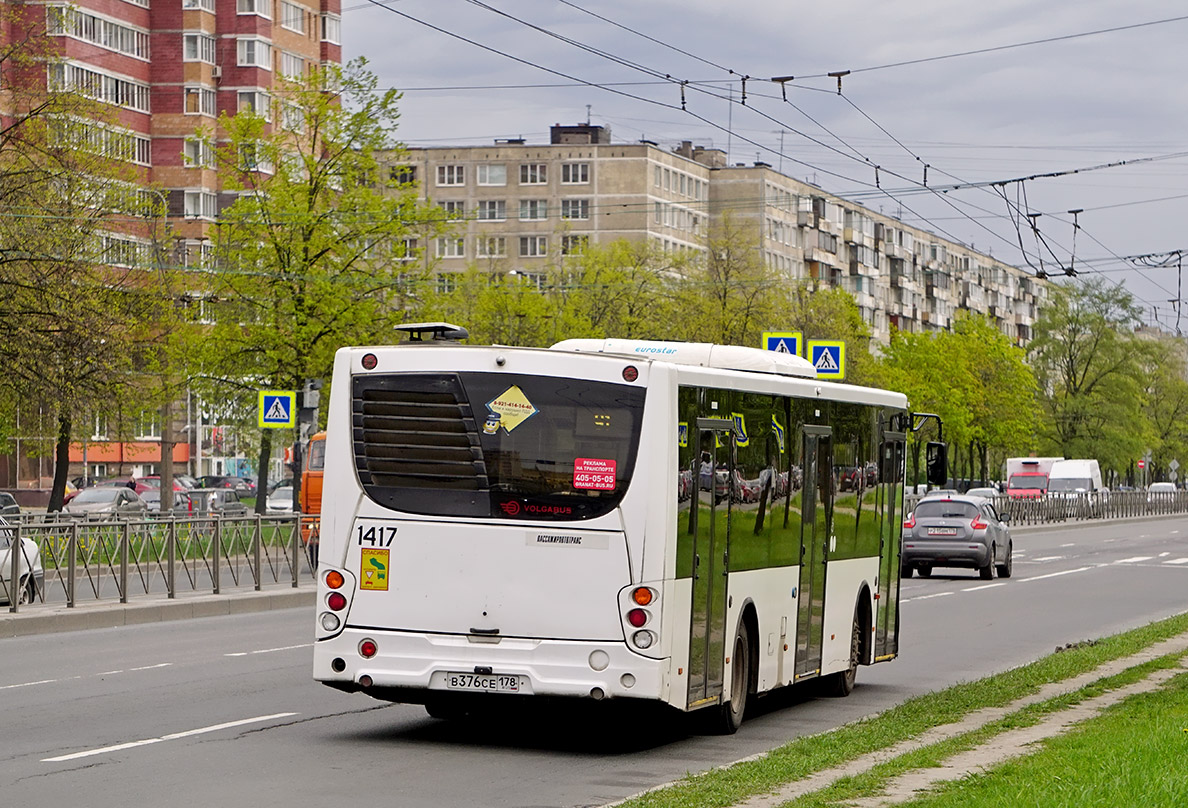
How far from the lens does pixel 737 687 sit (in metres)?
13.4

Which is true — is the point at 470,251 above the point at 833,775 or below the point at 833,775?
above

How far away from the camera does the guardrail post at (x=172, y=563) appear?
26359 mm

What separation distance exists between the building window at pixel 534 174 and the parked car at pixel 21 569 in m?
107

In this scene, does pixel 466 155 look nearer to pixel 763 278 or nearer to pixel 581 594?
pixel 763 278

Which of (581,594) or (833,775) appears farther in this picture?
(581,594)

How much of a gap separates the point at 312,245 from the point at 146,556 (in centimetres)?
1910

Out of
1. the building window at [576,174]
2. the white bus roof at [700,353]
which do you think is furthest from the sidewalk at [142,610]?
the building window at [576,174]

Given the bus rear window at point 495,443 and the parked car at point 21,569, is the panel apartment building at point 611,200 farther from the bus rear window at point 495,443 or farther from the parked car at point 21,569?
the bus rear window at point 495,443

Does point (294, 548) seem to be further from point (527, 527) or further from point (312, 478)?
point (527, 527)

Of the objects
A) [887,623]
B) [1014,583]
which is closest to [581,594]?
[887,623]

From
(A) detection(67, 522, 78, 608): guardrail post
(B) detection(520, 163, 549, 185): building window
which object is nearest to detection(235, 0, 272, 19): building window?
(B) detection(520, 163, 549, 185): building window

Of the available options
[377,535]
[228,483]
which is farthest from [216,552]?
[228,483]

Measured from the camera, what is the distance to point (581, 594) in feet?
38.9

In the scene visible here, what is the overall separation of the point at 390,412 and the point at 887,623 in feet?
21.8
